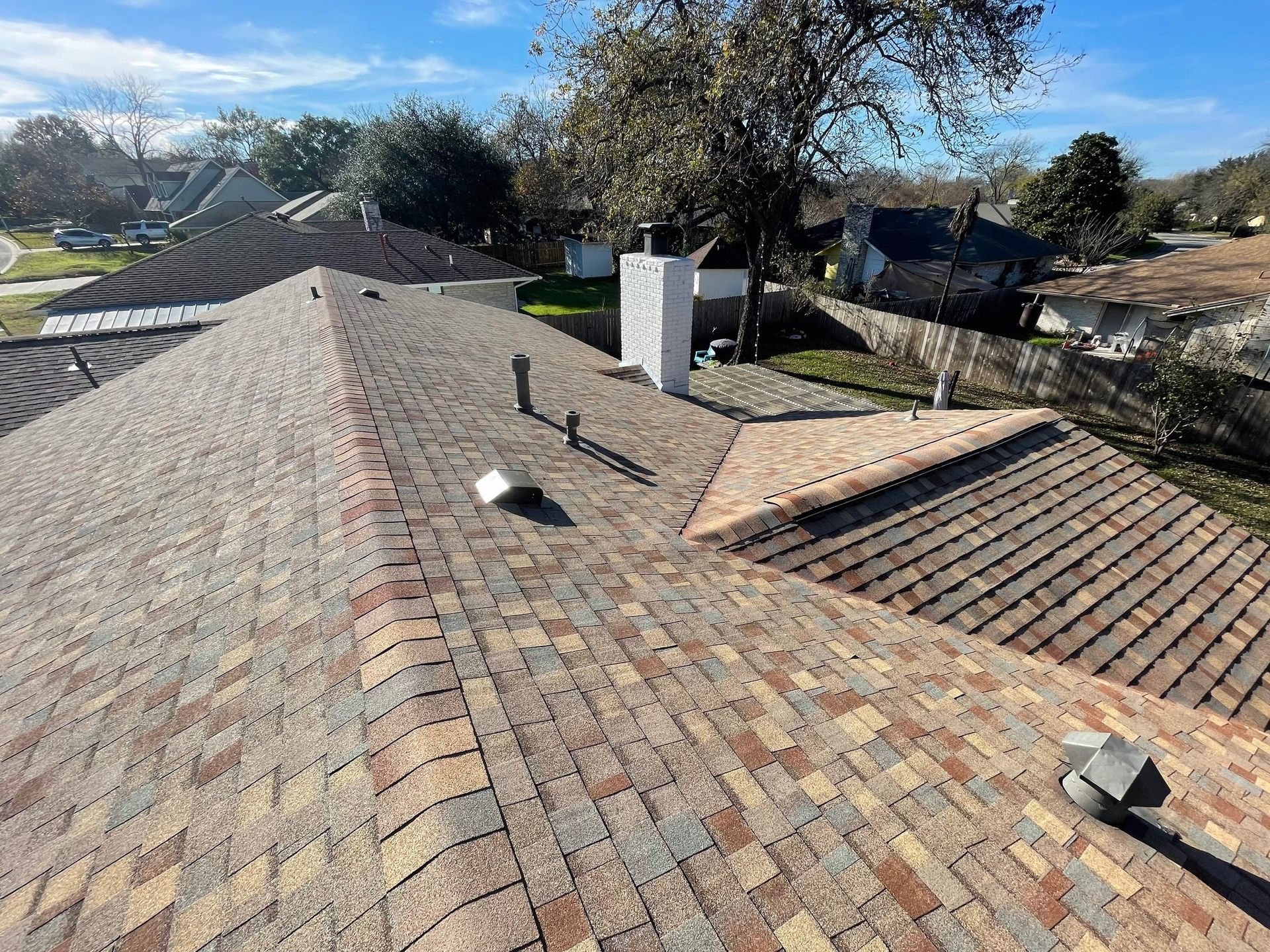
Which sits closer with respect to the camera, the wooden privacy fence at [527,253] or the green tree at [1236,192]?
the wooden privacy fence at [527,253]

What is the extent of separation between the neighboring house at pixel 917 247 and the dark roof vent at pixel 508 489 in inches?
1329

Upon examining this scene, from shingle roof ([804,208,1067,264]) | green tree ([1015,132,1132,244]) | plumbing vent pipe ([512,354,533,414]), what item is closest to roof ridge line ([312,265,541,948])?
plumbing vent pipe ([512,354,533,414])

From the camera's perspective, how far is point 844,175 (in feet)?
57.2

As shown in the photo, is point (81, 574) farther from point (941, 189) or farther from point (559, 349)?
point (941, 189)

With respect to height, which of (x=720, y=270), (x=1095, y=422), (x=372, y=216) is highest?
(x=372, y=216)

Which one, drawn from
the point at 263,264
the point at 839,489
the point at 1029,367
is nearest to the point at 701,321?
the point at 1029,367

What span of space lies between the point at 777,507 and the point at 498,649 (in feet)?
11.4

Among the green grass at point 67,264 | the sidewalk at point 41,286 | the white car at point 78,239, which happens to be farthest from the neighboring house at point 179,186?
the sidewalk at point 41,286

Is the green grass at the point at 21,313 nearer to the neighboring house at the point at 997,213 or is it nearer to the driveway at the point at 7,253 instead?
the driveway at the point at 7,253

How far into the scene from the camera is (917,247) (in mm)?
32938

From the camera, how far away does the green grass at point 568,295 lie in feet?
105

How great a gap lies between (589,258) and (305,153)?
53476 mm

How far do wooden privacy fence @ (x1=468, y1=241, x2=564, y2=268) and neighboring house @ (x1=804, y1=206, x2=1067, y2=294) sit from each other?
21542mm

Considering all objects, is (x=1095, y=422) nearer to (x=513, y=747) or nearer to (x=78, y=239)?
(x=513, y=747)
